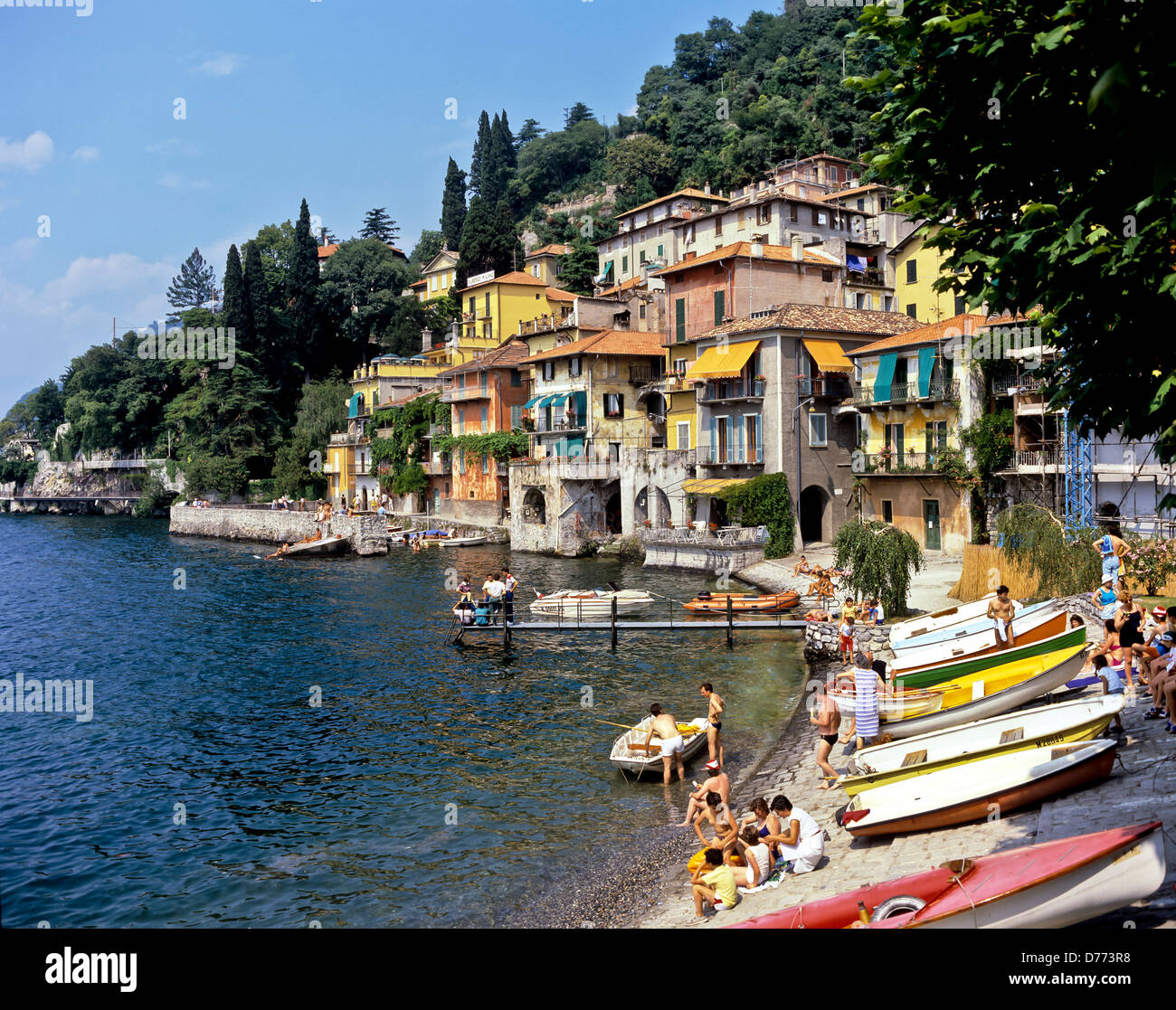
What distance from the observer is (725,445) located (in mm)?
46781

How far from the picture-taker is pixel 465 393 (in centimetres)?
6931

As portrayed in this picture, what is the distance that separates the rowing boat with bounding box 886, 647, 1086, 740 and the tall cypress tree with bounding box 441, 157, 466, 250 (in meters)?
102

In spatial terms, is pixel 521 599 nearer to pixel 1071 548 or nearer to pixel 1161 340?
pixel 1071 548

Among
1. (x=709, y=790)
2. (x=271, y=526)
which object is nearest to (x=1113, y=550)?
(x=709, y=790)

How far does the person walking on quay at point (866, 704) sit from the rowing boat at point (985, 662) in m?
2.16

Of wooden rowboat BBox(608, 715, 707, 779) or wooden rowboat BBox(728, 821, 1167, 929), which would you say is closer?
wooden rowboat BBox(728, 821, 1167, 929)

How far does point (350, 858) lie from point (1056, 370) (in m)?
12.3

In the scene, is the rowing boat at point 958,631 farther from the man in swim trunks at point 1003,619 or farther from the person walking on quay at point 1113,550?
the person walking on quay at point 1113,550

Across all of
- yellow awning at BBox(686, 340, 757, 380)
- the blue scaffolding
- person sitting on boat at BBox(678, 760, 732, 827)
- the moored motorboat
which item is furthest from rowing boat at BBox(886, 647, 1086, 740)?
yellow awning at BBox(686, 340, 757, 380)

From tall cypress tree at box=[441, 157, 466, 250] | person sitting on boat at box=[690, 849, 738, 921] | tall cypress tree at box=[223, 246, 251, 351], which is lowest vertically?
person sitting on boat at box=[690, 849, 738, 921]

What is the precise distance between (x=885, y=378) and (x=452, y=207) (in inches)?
3253

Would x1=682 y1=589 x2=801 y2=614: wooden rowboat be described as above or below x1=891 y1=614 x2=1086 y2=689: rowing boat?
below

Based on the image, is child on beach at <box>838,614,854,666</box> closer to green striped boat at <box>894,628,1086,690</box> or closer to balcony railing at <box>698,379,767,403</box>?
green striped boat at <box>894,628,1086,690</box>

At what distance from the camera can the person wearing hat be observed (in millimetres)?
19797
